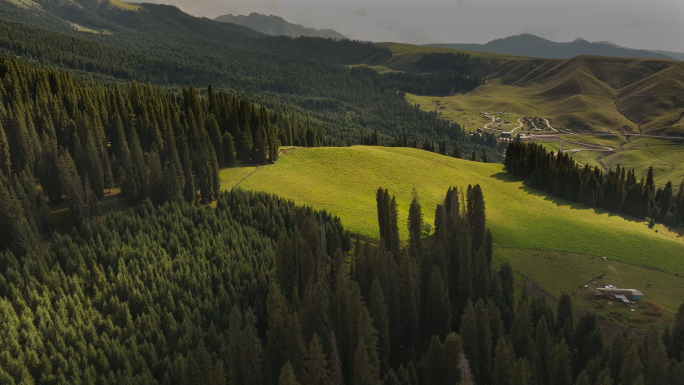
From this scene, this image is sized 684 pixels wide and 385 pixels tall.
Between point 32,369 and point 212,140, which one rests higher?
point 212,140

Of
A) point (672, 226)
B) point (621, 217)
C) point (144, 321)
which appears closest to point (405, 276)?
point (144, 321)

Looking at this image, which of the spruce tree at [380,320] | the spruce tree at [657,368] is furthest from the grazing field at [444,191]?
the spruce tree at [657,368]

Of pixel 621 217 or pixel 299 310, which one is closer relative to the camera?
pixel 299 310

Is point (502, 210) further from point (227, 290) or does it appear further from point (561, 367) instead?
point (227, 290)

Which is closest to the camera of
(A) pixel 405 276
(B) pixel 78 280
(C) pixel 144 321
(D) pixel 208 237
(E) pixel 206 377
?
(E) pixel 206 377

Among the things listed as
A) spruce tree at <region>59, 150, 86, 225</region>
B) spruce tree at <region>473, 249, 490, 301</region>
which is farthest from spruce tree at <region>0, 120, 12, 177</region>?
spruce tree at <region>473, 249, 490, 301</region>

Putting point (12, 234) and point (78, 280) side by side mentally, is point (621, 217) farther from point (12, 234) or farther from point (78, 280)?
point (12, 234)

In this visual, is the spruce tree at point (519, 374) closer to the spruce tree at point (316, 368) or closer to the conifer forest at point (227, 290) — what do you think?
the conifer forest at point (227, 290)
